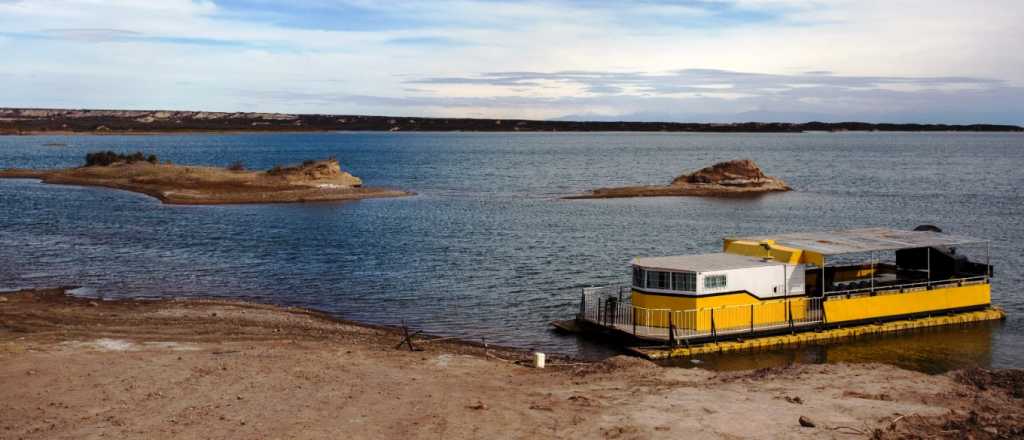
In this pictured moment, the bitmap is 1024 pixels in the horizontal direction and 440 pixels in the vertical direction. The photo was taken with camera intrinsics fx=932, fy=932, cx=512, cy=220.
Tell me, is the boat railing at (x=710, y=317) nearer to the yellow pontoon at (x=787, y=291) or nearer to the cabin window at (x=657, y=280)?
the yellow pontoon at (x=787, y=291)

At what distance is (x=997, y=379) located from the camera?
68.3ft

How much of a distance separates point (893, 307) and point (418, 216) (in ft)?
135

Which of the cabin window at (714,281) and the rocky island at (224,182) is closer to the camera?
the cabin window at (714,281)

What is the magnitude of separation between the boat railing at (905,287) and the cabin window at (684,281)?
5419mm

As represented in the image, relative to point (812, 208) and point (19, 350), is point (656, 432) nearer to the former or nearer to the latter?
point (19, 350)

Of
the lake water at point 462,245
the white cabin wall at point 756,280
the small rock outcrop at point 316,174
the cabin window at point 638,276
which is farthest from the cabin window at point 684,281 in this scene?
the small rock outcrop at point 316,174

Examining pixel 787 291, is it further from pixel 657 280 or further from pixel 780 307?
pixel 657 280

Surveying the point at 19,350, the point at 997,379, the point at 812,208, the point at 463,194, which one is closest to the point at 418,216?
the point at 463,194

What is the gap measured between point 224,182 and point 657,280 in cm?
6559

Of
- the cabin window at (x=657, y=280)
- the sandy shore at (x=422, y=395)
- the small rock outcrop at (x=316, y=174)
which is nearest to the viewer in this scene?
the sandy shore at (x=422, y=395)

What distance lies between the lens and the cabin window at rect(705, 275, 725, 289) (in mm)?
27641

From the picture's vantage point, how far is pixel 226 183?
280 feet

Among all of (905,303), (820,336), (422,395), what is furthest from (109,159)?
(422,395)

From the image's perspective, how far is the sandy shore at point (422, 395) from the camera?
16453 mm
